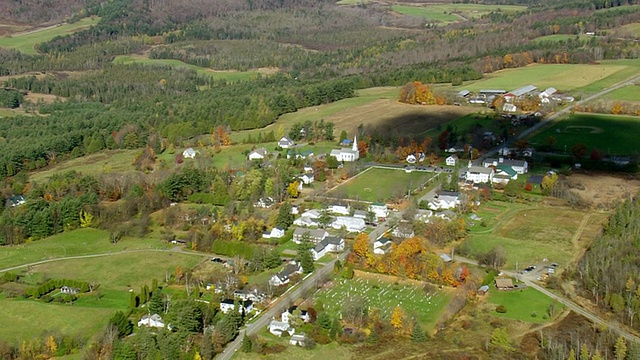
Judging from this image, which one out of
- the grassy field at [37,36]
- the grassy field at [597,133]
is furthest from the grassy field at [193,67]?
the grassy field at [597,133]

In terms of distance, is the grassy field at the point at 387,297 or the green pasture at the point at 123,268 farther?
the green pasture at the point at 123,268

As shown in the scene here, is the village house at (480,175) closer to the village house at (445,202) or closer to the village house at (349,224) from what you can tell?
the village house at (445,202)

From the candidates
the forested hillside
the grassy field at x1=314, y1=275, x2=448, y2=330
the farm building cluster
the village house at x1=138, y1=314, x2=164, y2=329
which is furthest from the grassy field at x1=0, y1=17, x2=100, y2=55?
the forested hillside

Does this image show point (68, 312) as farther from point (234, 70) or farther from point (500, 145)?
point (234, 70)

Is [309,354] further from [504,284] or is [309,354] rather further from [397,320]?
[504,284]

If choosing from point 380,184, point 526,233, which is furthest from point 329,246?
point 380,184

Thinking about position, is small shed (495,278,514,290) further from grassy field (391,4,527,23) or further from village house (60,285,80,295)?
grassy field (391,4,527,23)
